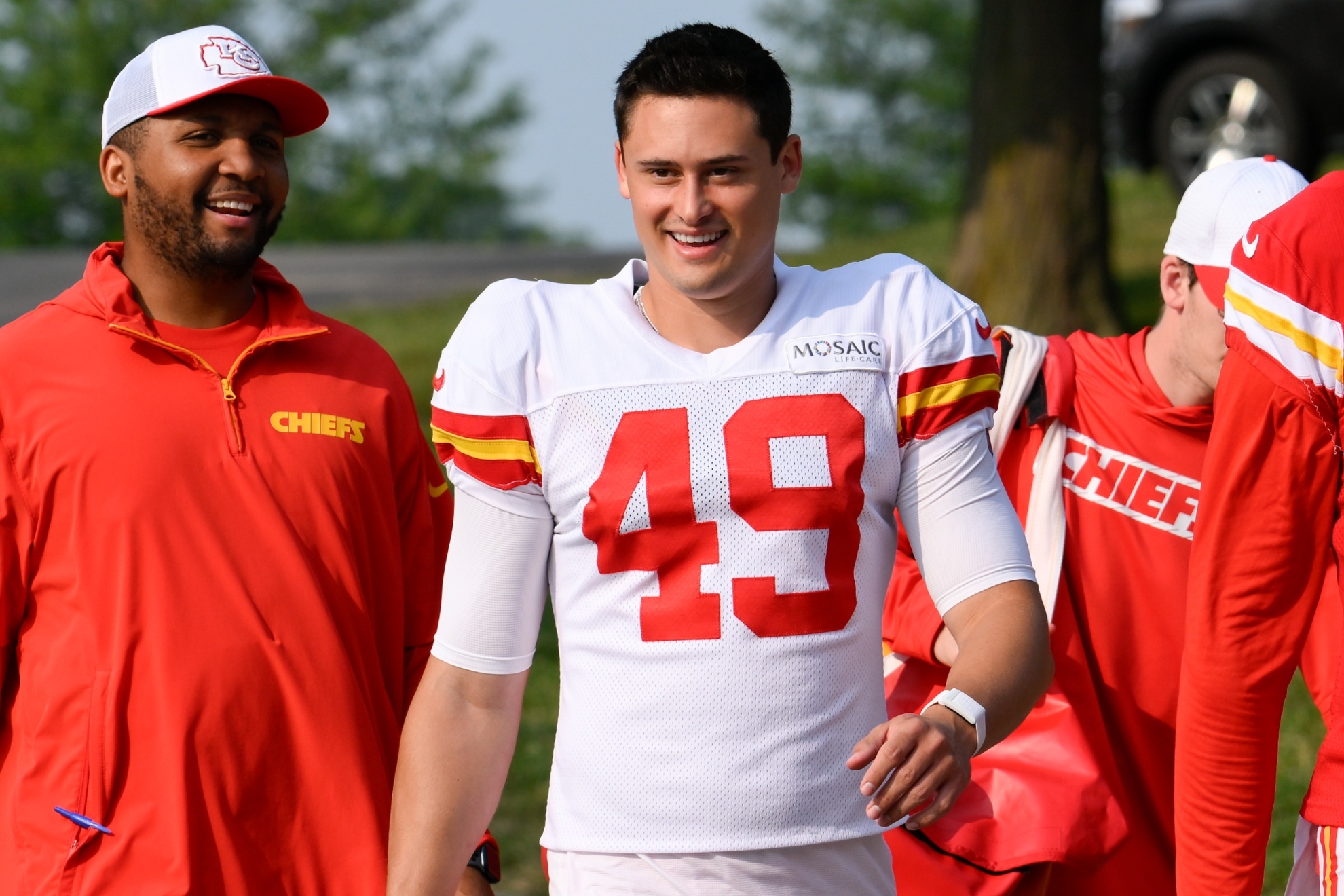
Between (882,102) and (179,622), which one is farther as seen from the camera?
(882,102)

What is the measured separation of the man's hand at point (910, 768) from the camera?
235 cm

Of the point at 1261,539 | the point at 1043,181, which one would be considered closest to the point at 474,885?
the point at 1261,539

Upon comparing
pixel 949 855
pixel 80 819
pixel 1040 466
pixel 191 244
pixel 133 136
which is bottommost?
pixel 949 855

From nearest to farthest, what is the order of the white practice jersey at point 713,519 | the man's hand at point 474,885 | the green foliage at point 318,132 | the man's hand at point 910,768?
the man's hand at point 910,768 → the white practice jersey at point 713,519 → the man's hand at point 474,885 → the green foliage at point 318,132

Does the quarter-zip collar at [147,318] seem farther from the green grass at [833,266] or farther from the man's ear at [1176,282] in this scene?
the green grass at [833,266]

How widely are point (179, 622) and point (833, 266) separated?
6.36 meters

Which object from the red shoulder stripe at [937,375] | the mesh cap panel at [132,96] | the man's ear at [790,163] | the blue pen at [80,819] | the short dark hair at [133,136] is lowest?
the blue pen at [80,819]

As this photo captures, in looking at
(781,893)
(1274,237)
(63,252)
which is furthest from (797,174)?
(63,252)

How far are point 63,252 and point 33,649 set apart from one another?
18301 mm

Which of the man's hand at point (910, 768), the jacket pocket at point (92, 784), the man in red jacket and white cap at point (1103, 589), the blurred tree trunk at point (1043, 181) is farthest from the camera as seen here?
the blurred tree trunk at point (1043, 181)

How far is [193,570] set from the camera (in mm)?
3139

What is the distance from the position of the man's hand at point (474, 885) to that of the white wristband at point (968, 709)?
3.72 ft

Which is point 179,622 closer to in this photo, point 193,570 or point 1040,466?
point 193,570

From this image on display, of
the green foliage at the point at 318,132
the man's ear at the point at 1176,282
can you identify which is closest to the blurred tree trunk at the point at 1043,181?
the man's ear at the point at 1176,282
